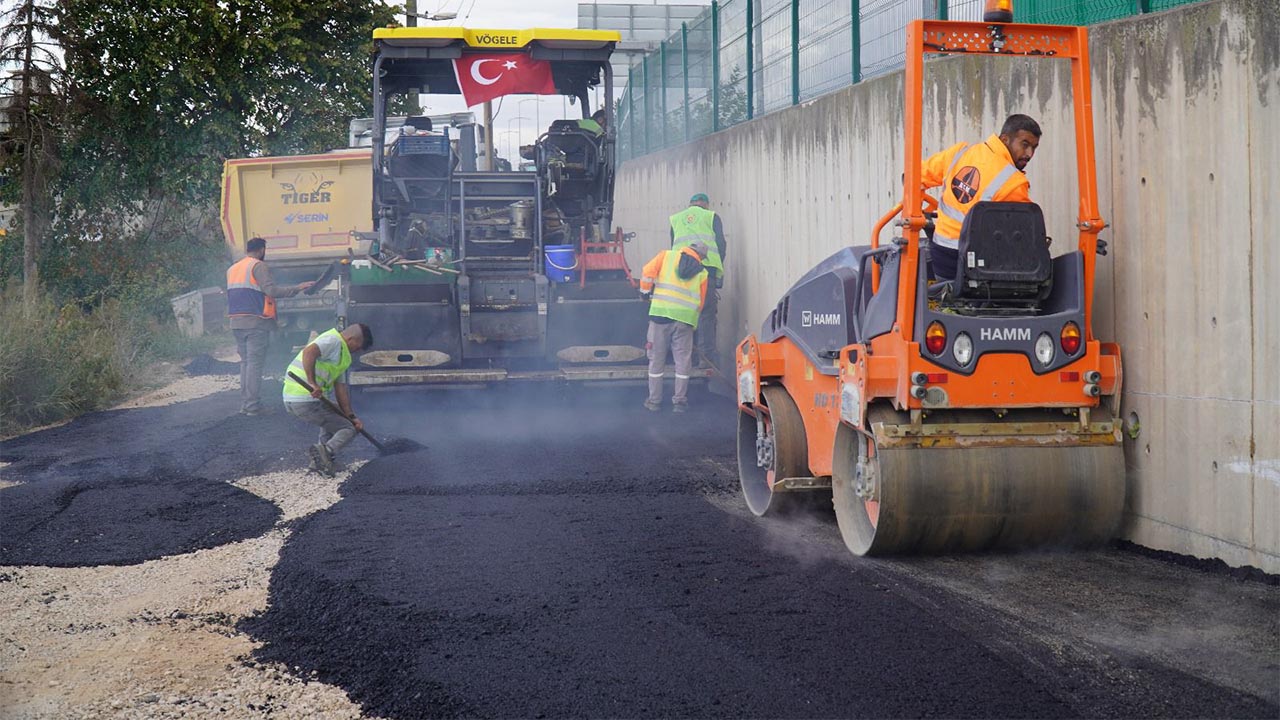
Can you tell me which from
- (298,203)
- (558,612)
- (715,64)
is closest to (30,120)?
(298,203)

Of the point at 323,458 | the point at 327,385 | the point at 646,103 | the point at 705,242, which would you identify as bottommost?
the point at 323,458

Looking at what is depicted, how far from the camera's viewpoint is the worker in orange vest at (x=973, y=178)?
5.26 meters

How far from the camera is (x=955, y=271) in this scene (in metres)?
5.41

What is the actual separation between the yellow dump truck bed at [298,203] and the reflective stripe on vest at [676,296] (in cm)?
506

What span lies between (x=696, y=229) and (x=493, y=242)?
1875mm

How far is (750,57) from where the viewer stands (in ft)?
39.8

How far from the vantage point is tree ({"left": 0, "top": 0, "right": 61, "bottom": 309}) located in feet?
58.8

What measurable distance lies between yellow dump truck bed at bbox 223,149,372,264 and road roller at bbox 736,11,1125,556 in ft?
32.5

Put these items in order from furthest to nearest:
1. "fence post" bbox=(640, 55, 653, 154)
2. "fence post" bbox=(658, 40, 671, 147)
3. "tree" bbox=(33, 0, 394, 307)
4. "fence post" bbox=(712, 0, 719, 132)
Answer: "tree" bbox=(33, 0, 394, 307), "fence post" bbox=(640, 55, 653, 154), "fence post" bbox=(658, 40, 671, 147), "fence post" bbox=(712, 0, 719, 132)

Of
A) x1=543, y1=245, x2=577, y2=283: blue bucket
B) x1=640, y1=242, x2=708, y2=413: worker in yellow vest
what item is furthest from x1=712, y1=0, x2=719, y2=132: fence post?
x1=543, y1=245, x2=577, y2=283: blue bucket

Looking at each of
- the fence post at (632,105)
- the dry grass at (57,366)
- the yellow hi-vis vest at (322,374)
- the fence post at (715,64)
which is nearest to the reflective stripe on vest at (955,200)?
the yellow hi-vis vest at (322,374)

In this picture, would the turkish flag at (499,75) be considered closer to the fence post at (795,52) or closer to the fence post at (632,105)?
the fence post at (795,52)

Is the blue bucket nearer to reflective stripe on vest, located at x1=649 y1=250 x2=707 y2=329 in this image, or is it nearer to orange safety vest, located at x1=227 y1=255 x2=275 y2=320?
reflective stripe on vest, located at x1=649 y1=250 x2=707 y2=329

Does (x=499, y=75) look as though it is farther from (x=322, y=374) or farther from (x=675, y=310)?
(x=322, y=374)
